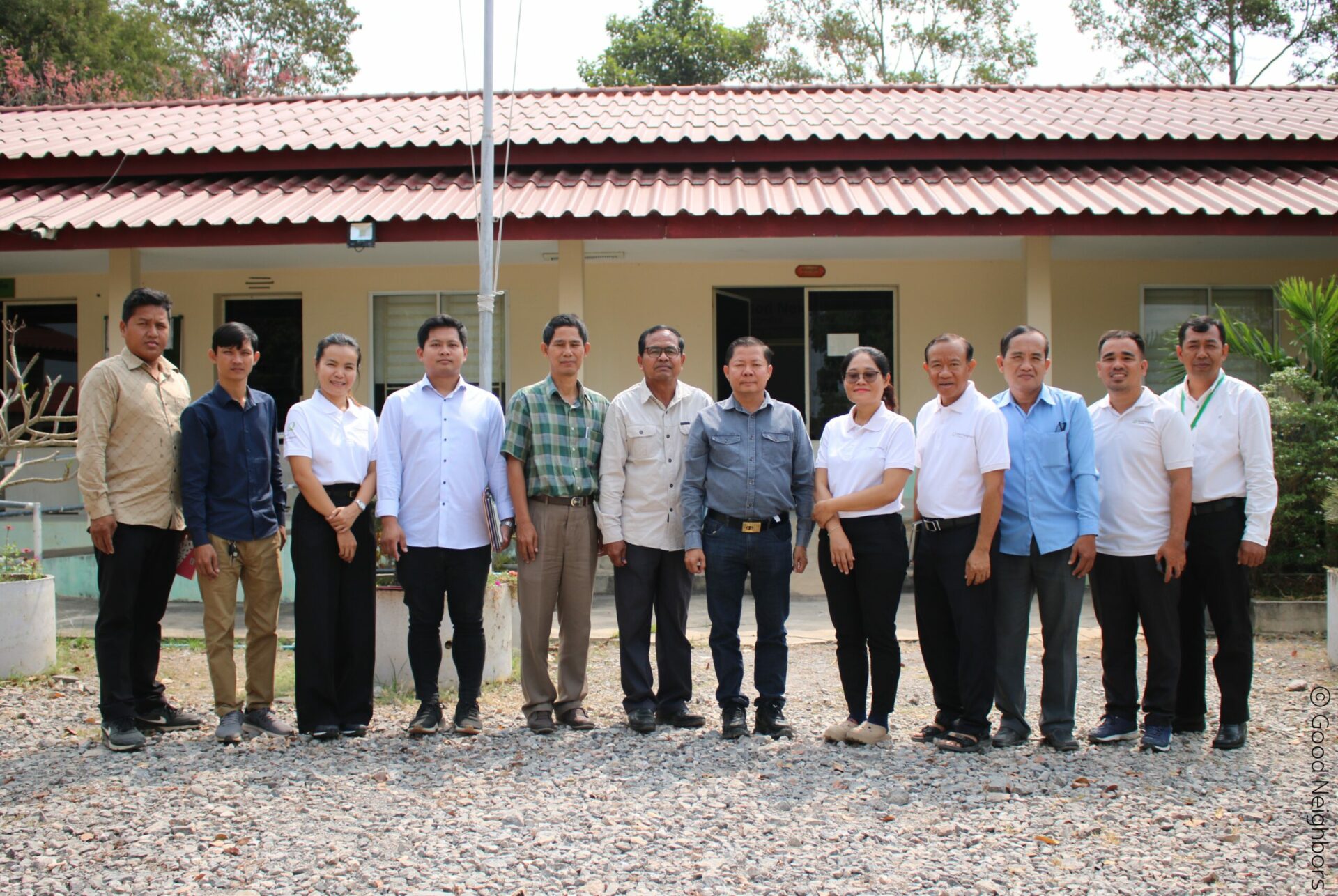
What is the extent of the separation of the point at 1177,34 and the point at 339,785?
98.1 feet

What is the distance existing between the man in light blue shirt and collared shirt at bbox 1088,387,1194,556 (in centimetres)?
18

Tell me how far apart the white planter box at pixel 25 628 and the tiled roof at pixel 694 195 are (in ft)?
11.5

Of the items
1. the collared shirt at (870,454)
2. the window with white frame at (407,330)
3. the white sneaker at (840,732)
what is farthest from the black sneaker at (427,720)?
the window with white frame at (407,330)

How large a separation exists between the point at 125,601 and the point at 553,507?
1847 mm

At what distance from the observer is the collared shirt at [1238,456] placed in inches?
173

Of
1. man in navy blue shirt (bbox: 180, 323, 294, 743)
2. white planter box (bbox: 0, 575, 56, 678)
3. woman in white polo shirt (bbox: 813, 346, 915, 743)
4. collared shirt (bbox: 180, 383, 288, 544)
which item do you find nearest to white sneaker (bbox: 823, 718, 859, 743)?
woman in white polo shirt (bbox: 813, 346, 915, 743)

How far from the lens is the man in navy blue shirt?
14.7ft

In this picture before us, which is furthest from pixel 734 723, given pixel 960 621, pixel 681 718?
pixel 960 621

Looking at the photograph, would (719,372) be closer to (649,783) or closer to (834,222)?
(834,222)

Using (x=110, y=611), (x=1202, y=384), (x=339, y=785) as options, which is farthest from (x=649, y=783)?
(x=1202, y=384)

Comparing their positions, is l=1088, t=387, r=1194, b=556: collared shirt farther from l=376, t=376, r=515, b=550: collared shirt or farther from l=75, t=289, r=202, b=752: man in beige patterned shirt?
l=75, t=289, r=202, b=752: man in beige patterned shirt

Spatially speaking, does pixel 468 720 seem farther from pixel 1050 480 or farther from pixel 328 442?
pixel 1050 480

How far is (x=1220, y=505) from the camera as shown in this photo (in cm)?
443

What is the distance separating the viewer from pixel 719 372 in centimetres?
1001
